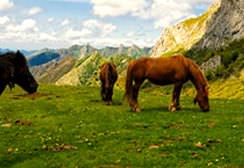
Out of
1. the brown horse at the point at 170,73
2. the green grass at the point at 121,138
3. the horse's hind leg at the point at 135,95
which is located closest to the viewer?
the green grass at the point at 121,138

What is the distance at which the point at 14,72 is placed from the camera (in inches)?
684

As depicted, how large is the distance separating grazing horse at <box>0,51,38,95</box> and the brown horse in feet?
59.8

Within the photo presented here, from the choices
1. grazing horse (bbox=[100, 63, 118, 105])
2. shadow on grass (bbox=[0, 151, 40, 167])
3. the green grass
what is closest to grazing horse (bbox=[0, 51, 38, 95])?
the green grass

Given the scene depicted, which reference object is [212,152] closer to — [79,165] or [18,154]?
[79,165]

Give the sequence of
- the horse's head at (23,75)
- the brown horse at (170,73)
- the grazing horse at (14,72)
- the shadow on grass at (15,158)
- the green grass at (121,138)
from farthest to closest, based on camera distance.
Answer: the brown horse at (170,73)
the shadow on grass at (15,158)
the green grass at (121,138)
the horse's head at (23,75)
the grazing horse at (14,72)

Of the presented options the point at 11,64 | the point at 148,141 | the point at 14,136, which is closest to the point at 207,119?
the point at 148,141

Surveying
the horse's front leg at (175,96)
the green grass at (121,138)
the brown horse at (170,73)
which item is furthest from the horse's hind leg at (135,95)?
the horse's front leg at (175,96)

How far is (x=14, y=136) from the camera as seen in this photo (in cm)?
2802

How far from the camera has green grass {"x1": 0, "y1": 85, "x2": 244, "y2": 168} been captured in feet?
67.4

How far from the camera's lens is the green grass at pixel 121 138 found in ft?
67.4

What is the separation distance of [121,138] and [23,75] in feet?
30.7

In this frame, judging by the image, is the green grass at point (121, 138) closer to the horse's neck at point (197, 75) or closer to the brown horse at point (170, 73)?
the brown horse at point (170, 73)

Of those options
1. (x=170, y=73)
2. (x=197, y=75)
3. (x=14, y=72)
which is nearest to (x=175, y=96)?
(x=170, y=73)

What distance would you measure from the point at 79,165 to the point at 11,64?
5811 mm
